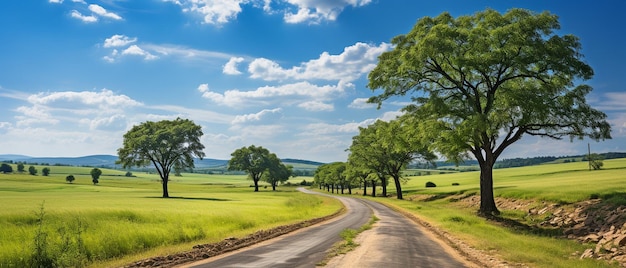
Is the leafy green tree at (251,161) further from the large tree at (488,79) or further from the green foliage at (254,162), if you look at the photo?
the large tree at (488,79)

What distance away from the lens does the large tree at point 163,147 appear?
70375 millimetres

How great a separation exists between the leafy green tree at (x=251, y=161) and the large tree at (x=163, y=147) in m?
49.1

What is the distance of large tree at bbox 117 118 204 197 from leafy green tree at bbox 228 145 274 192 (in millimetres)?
49112

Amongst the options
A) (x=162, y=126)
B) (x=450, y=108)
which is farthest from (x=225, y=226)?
(x=162, y=126)

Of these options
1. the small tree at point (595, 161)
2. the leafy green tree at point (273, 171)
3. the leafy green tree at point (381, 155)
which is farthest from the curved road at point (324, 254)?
the leafy green tree at point (273, 171)

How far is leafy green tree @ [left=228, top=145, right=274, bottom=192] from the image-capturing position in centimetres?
12425

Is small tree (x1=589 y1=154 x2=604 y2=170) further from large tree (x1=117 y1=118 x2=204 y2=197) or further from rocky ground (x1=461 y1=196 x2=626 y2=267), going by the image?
large tree (x1=117 y1=118 x2=204 y2=197)

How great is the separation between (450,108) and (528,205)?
1464 cm

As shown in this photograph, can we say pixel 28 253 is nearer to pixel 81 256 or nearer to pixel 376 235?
pixel 81 256

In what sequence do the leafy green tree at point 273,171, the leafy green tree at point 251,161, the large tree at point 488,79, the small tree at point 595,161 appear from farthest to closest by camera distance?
the leafy green tree at point 273,171 < the leafy green tree at point 251,161 < the small tree at point 595,161 < the large tree at point 488,79

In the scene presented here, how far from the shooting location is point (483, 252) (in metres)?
16.9

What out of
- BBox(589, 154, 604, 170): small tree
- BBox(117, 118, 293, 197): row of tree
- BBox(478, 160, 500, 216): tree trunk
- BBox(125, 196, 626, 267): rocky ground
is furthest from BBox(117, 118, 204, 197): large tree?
BBox(589, 154, 604, 170): small tree

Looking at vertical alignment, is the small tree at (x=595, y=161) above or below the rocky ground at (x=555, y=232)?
above

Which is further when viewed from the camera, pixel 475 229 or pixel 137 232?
pixel 475 229
